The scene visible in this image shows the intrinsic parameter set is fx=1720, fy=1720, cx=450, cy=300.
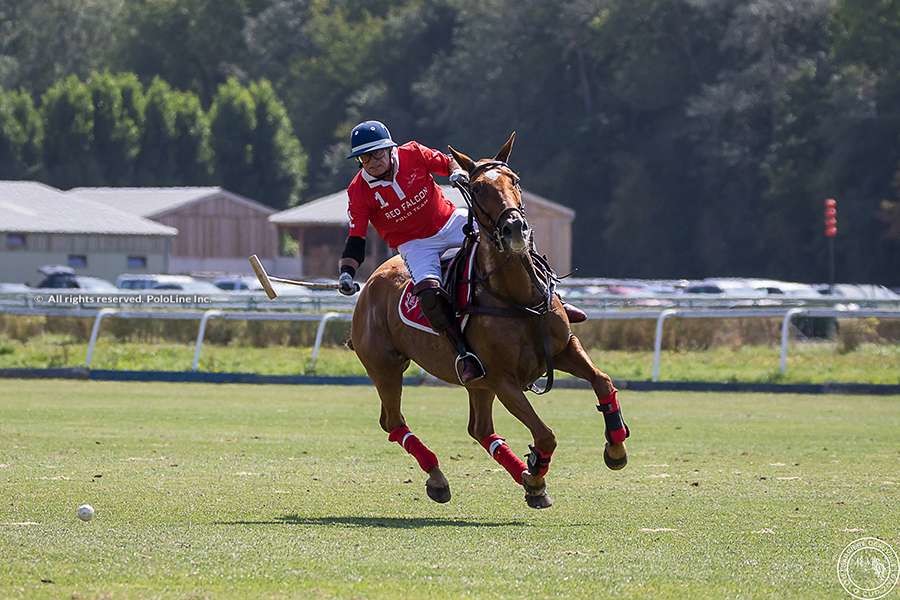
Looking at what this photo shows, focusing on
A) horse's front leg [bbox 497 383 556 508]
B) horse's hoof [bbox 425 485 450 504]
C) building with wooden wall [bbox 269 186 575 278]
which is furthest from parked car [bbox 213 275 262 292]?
horse's front leg [bbox 497 383 556 508]

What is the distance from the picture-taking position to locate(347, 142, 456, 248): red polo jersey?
1198 cm

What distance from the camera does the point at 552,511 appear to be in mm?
11242

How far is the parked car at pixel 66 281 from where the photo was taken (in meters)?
55.6

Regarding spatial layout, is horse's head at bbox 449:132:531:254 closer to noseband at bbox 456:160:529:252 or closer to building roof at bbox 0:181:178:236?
noseband at bbox 456:160:529:252

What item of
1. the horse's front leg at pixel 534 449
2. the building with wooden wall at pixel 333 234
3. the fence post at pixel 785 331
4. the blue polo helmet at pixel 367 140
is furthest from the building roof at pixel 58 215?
the horse's front leg at pixel 534 449

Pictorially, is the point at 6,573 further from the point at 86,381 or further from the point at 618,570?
the point at 86,381

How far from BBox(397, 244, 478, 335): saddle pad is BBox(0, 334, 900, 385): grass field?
589 inches

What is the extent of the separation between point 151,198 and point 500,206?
7536 cm

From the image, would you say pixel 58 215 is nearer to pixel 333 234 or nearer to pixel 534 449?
pixel 333 234

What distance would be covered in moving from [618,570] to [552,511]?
281cm

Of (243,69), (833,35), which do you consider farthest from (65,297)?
(243,69)

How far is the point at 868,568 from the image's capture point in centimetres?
843

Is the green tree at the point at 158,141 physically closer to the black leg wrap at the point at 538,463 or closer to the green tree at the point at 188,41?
the green tree at the point at 188,41

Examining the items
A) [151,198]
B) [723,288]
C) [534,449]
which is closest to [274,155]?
[151,198]
